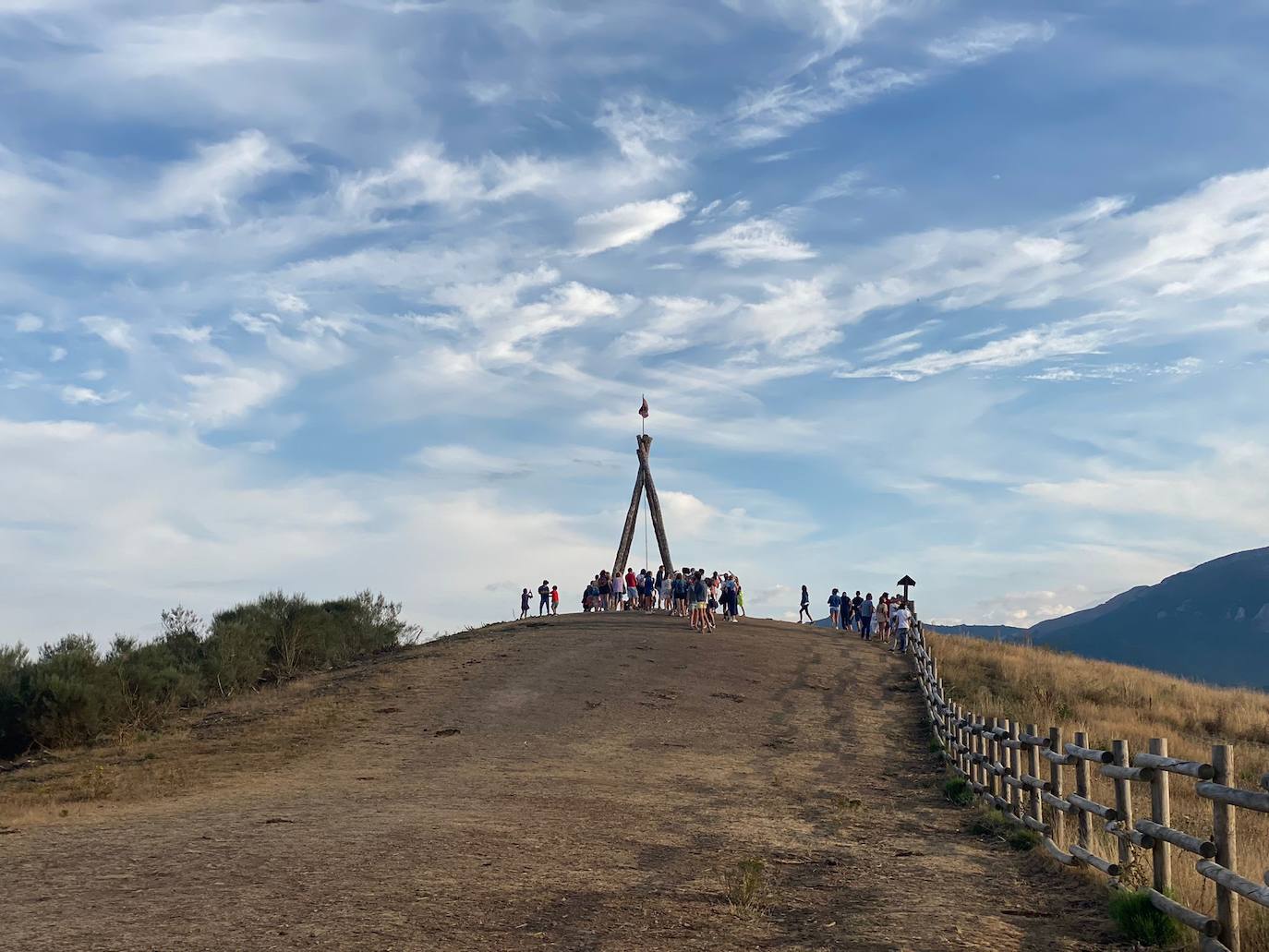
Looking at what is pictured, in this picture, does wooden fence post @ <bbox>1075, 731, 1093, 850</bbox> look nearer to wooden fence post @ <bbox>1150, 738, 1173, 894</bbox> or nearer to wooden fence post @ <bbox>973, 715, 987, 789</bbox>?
wooden fence post @ <bbox>1150, 738, 1173, 894</bbox>

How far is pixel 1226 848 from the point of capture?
7492 millimetres

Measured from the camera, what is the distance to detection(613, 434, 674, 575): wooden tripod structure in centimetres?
4772

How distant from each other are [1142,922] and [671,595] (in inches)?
1249

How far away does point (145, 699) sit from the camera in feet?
80.4

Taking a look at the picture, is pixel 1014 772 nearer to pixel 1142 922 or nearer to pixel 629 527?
pixel 1142 922

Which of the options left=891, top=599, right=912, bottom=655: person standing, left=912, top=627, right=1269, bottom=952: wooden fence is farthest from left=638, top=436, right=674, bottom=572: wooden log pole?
left=912, top=627, right=1269, bottom=952: wooden fence

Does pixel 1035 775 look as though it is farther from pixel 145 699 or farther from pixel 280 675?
pixel 280 675

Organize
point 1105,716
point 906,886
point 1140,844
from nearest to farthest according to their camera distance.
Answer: point 1140,844 → point 906,886 → point 1105,716

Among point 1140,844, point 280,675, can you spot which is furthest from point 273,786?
point 280,675

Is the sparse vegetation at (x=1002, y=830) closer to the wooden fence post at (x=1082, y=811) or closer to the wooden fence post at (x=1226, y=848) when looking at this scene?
the wooden fence post at (x=1082, y=811)

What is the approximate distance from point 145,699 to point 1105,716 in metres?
21.1

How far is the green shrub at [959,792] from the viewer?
1616 centimetres

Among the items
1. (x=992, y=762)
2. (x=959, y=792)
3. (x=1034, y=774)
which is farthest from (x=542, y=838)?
(x=959, y=792)

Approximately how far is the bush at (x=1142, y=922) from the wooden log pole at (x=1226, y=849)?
0.50 m
